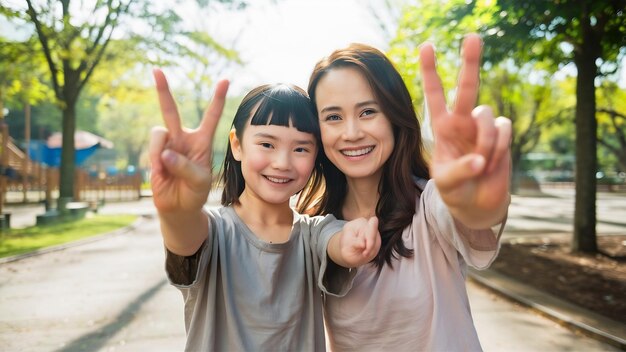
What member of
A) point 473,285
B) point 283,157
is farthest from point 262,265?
point 473,285

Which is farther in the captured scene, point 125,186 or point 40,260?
point 125,186

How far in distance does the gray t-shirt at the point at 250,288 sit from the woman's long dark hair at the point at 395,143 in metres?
0.23

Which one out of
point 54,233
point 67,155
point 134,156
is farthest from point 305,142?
point 134,156

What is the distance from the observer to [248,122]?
187cm

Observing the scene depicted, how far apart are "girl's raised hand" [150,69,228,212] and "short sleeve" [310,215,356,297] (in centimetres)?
51

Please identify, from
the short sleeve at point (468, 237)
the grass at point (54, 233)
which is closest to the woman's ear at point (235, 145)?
the short sleeve at point (468, 237)

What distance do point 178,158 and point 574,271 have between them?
6876 mm

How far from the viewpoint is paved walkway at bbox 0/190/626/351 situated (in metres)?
4.24

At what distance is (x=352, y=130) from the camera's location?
188cm

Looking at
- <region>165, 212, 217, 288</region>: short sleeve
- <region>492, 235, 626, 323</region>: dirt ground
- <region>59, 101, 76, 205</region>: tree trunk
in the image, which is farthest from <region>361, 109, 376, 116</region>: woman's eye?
<region>59, 101, 76, 205</region>: tree trunk

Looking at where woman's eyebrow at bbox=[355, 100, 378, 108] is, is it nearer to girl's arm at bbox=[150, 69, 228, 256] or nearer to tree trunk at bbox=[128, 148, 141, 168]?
girl's arm at bbox=[150, 69, 228, 256]

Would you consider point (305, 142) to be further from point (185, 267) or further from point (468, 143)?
point (468, 143)

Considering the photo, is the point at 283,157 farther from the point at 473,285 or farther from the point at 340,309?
the point at 473,285

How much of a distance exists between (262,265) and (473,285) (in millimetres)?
5464
